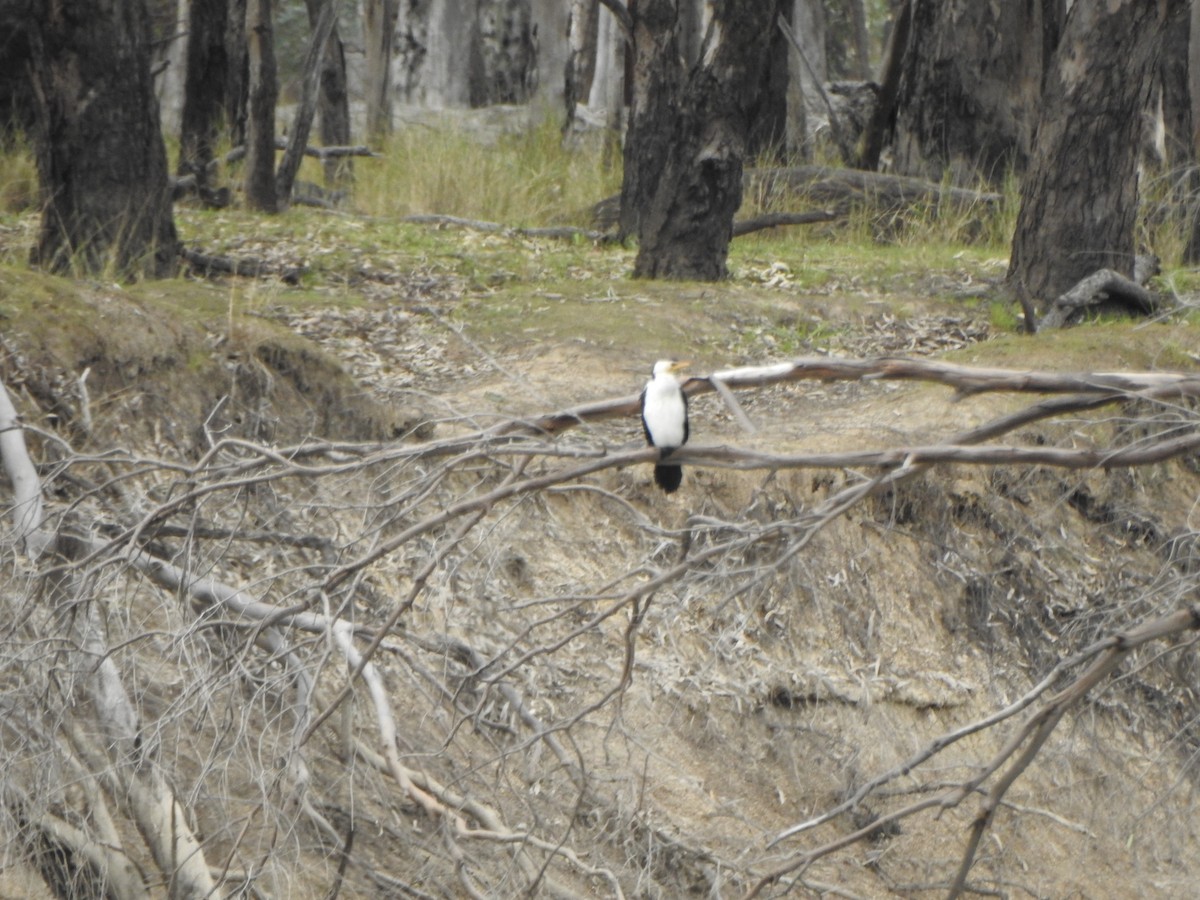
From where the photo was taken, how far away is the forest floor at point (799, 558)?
5852 millimetres

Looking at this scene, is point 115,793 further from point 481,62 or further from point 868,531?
point 481,62

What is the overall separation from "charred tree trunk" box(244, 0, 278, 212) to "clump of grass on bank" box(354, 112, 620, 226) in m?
1.05

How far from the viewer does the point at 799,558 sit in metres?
5.65

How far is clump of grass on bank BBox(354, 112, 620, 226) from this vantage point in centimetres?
1136

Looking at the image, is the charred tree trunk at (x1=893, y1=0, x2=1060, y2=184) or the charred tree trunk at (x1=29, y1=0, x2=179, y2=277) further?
the charred tree trunk at (x1=893, y1=0, x2=1060, y2=184)

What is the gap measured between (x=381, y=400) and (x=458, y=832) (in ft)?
9.83

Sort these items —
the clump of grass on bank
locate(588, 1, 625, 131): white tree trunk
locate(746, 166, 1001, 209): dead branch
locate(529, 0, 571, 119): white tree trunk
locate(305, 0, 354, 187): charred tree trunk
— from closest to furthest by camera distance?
the clump of grass on bank < locate(746, 166, 1001, 209): dead branch < locate(305, 0, 354, 187): charred tree trunk < locate(588, 1, 625, 131): white tree trunk < locate(529, 0, 571, 119): white tree trunk

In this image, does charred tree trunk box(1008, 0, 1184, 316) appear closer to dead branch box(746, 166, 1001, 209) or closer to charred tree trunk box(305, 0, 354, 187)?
dead branch box(746, 166, 1001, 209)

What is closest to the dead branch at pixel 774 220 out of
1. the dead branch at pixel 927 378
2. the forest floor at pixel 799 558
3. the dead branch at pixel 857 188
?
the dead branch at pixel 857 188

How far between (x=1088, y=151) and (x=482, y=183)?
4572 mm

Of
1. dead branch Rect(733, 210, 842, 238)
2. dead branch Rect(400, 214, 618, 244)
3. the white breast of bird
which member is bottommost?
dead branch Rect(400, 214, 618, 244)

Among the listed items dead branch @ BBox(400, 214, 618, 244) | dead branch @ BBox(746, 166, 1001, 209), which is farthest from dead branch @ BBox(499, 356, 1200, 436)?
dead branch @ BBox(746, 166, 1001, 209)

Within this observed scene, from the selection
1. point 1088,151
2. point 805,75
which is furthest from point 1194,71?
point 805,75

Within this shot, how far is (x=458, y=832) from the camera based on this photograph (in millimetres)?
4223
